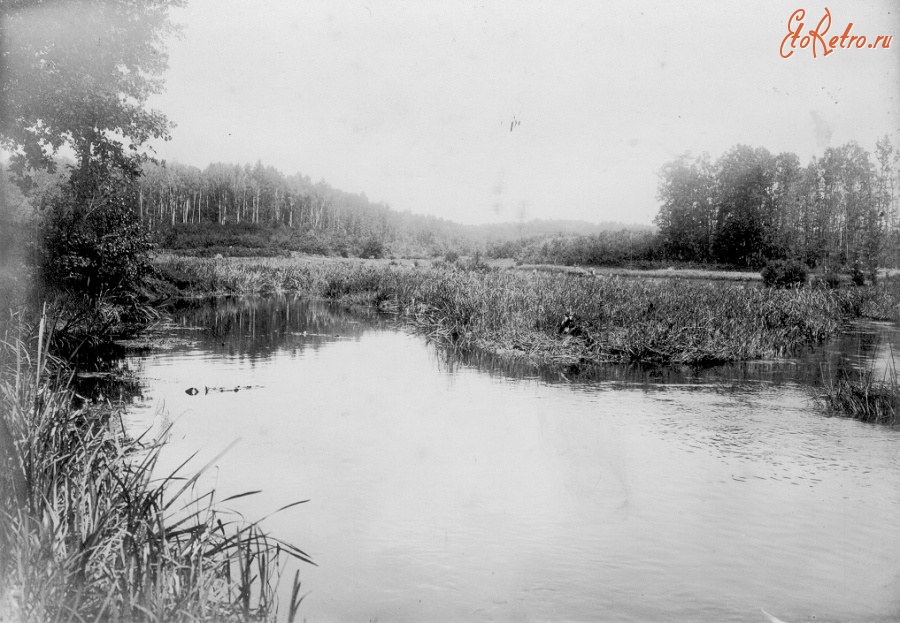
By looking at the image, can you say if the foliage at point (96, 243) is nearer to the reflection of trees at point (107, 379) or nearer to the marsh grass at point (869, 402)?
the reflection of trees at point (107, 379)

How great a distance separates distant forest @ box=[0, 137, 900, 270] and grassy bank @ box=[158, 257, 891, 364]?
2.72 meters

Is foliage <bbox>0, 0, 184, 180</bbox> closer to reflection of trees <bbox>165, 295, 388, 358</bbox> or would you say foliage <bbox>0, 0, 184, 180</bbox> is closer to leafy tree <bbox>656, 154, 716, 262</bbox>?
reflection of trees <bbox>165, 295, 388, 358</bbox>

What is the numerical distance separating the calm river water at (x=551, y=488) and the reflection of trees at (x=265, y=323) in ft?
9.94

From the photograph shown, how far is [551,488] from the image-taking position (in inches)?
259

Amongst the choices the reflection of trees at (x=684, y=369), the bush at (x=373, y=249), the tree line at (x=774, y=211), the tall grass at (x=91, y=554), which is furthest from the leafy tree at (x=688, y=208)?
the tall grass at (x=91, y=554)

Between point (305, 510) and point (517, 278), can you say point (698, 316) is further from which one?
point (305, 510)

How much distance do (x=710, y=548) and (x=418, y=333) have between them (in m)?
13.6

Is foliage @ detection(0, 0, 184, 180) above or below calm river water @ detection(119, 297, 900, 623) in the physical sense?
above

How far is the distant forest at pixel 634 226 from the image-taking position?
63.0 ft

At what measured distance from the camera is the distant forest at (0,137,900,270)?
19203 millimetres

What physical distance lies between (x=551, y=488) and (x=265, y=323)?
47.4 feet

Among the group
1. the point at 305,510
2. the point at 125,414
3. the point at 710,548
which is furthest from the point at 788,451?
the point at 125,414

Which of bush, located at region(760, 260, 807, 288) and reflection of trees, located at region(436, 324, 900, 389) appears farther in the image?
bush, located at region(760, 260, 807, 288)

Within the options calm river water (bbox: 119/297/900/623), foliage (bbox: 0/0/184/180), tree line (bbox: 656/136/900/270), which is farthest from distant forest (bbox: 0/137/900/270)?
calm river water (bbox: 119/297/900/623)
